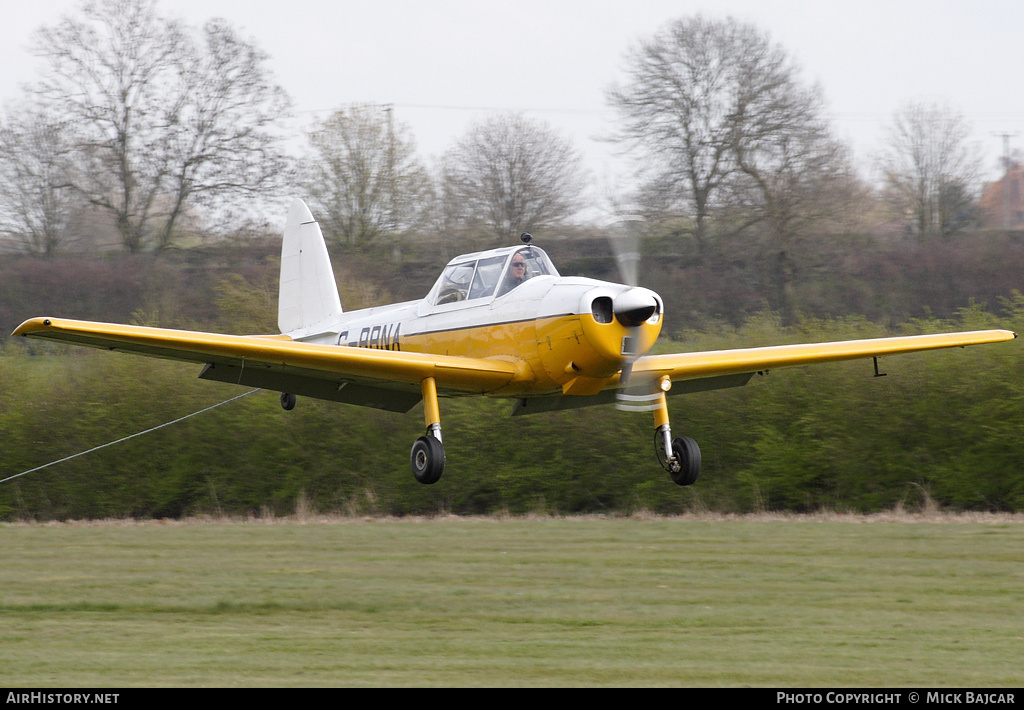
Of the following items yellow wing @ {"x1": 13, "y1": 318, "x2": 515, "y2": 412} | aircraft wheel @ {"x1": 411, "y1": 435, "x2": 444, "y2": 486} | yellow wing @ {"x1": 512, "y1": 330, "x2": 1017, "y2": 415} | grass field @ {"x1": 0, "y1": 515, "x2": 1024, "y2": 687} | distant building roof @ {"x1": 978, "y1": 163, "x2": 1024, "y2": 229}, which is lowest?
grass field @ {"x1": 0, "y1": 515, "x2": 1024, "y2": 687}

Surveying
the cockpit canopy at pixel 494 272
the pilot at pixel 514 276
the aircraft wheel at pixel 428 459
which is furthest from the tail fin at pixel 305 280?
the aircraft wheel at pixel 428 459

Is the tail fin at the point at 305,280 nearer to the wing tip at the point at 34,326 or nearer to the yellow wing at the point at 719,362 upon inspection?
the yellow wing at the point at 719,362

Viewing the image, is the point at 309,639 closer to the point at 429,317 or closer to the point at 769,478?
the point at 429,317

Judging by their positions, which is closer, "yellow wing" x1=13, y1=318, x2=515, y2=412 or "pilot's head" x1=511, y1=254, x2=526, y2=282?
"yellow wing" x1=13, y1=318, x2=515, y2=412

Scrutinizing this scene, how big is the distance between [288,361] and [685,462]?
4050 millimetres

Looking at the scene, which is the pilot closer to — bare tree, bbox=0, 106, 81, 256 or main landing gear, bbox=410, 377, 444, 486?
main landing gear, bbox=410, 377, 444, 486

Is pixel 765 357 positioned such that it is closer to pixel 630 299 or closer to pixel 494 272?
pixel 630 299

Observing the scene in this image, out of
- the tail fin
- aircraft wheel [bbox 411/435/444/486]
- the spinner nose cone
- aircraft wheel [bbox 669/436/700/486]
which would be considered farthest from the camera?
the tail fin

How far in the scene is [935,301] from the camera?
28.2 m

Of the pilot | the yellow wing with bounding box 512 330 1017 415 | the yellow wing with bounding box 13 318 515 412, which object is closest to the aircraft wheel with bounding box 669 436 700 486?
the yellow wing with bounding box 512 330 1017 415

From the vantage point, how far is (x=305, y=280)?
48.1 ft

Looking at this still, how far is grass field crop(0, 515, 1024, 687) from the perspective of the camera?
9.53 meters

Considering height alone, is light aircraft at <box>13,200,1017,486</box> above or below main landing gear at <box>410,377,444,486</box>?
above

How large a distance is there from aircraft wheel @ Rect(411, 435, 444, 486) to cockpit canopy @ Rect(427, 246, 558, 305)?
1578 millimetres
